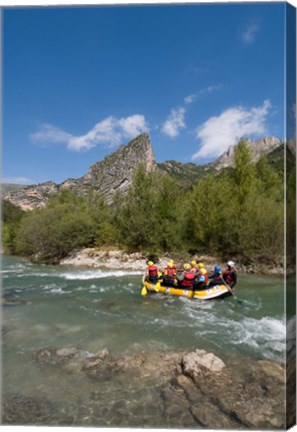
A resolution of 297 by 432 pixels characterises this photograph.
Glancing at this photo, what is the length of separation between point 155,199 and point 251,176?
4037 mm

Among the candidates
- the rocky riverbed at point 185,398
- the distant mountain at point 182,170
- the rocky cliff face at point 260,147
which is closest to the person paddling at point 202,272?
the distant mountain at point 182,170

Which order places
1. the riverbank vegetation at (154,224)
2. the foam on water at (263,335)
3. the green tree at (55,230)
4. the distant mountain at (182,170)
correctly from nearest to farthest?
1. the foam on water at (263,335)
2. the green tree at (55,230)
3. the riverbank vegetation at (154,224)
4. the distant mountain at (182,170)

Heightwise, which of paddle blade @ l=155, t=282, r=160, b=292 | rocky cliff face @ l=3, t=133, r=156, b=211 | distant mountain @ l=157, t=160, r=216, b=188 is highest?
distant mountain @ l=157, t=160, r=216, b=188

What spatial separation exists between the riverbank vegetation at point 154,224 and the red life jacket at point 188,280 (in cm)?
37

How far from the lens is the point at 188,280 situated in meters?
4.97

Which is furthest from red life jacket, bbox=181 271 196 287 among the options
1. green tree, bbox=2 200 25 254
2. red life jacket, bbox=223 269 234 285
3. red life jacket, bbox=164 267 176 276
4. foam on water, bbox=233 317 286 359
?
green tree, bbox=2 200 25 254

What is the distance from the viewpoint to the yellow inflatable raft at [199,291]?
4855 millimetres

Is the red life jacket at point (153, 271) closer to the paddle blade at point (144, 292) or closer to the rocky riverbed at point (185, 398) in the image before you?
the paddle blade at point (144, 292)

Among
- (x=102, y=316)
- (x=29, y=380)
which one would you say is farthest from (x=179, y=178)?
(x=29, y=380)

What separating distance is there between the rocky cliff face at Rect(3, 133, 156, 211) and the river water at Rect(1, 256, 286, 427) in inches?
29.4

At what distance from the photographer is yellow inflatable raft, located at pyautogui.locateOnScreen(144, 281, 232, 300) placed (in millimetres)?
4855

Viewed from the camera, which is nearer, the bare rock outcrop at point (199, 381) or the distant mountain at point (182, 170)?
the bare rock outcrop at point (199, 381)

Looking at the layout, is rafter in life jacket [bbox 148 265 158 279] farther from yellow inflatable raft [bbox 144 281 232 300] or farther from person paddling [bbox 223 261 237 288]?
person paddling [bbox 223 261 237 288]

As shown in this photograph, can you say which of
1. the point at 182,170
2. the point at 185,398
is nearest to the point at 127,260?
the point at 182,170
